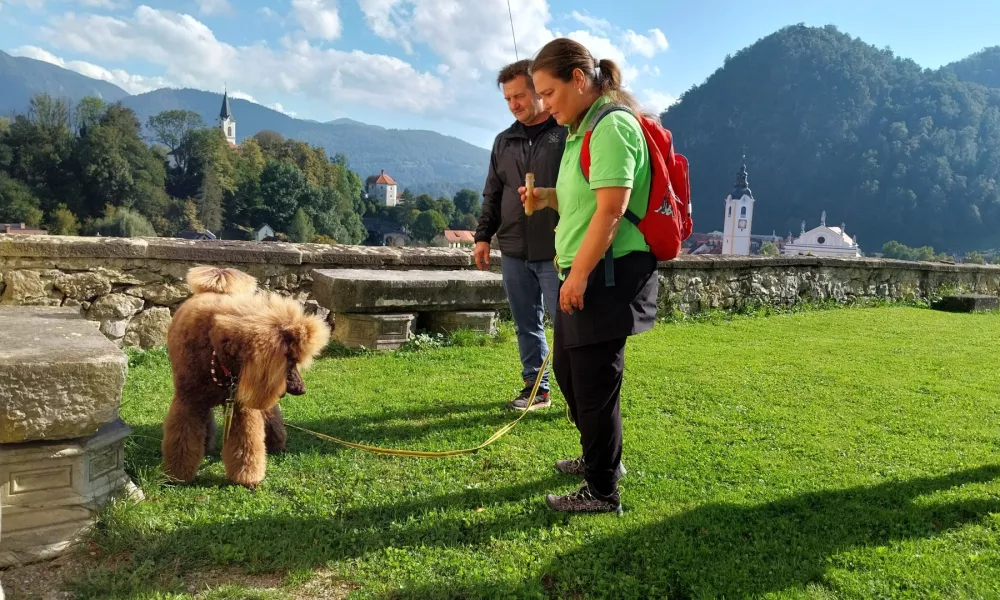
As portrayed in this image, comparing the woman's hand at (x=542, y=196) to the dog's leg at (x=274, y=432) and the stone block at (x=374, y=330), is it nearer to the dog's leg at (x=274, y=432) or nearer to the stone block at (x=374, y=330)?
the dog's leg at (x=274, y=432)

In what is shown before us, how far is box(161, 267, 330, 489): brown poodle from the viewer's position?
262 centimetres

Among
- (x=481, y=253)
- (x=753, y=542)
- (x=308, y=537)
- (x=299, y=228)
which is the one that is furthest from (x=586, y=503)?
(x=299, y=228)

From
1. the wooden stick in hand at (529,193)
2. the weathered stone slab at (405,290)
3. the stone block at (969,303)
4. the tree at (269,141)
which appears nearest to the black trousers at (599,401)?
the wooden stick in hand at (529,193)

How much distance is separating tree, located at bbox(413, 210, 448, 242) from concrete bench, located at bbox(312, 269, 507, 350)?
94445 mm

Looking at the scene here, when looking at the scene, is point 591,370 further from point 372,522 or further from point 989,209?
point 989,209

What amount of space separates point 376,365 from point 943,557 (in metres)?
4.09

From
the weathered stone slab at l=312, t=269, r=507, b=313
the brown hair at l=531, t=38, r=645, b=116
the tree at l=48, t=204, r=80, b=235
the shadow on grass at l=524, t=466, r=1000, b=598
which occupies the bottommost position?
the shadow on grass at l=524, t=466, r=1000, b=598

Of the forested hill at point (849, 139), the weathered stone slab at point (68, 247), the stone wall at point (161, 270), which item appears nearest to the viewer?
the weathered stone slab at point (68, 247)

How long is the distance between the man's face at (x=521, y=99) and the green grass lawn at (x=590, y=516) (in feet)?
6.55

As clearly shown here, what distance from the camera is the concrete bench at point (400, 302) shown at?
5.65 metres

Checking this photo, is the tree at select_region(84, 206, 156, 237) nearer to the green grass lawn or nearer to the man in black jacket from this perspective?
the man in black jacket

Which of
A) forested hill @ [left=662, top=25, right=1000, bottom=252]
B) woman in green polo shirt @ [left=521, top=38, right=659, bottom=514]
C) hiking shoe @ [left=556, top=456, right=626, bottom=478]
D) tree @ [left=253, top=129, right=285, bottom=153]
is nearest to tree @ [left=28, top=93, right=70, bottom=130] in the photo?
tree @ [left=253, top=129, right=285, bottom=153]

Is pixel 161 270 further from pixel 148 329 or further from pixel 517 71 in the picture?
pixel 517 71

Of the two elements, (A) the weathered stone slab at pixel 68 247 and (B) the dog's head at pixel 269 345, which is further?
(A) the weathered stone slab at pixel 68 247
